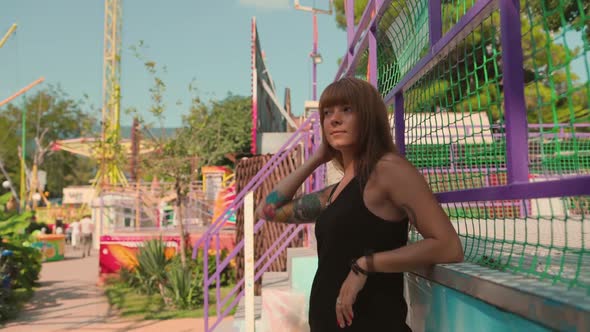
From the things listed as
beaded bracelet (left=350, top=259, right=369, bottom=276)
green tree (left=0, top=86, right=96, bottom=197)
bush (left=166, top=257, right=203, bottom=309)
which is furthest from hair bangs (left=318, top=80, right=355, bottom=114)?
green tree (left=0, top=86, right=96, bottom=197)

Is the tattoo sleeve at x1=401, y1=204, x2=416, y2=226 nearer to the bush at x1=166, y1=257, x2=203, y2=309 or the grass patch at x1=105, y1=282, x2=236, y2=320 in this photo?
the grass patch at x1=105, y1=282, x2=236, y2=320

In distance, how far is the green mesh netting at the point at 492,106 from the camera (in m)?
1.20

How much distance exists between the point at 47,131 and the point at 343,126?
56.1 m

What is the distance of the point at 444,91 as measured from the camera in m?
1.96

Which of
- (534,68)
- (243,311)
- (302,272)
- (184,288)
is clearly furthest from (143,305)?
(534,68)

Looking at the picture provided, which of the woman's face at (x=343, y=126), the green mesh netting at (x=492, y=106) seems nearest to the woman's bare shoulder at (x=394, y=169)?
the woman's face at (x=343, y=126)

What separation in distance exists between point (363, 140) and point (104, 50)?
150 ft

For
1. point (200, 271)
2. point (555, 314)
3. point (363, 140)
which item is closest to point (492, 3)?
point (363, 140)

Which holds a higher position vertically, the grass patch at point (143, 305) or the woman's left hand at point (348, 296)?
the woman's left hand at point (348, 296)

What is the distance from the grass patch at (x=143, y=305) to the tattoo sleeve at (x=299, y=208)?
22.4 ft

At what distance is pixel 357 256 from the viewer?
1482mm

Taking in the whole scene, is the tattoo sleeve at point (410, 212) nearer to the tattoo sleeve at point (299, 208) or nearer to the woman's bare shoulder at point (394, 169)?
the woman's bare shoulder at point (394, 169)

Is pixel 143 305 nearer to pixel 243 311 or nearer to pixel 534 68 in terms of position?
pixel 243 311

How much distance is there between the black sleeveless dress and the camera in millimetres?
1463
